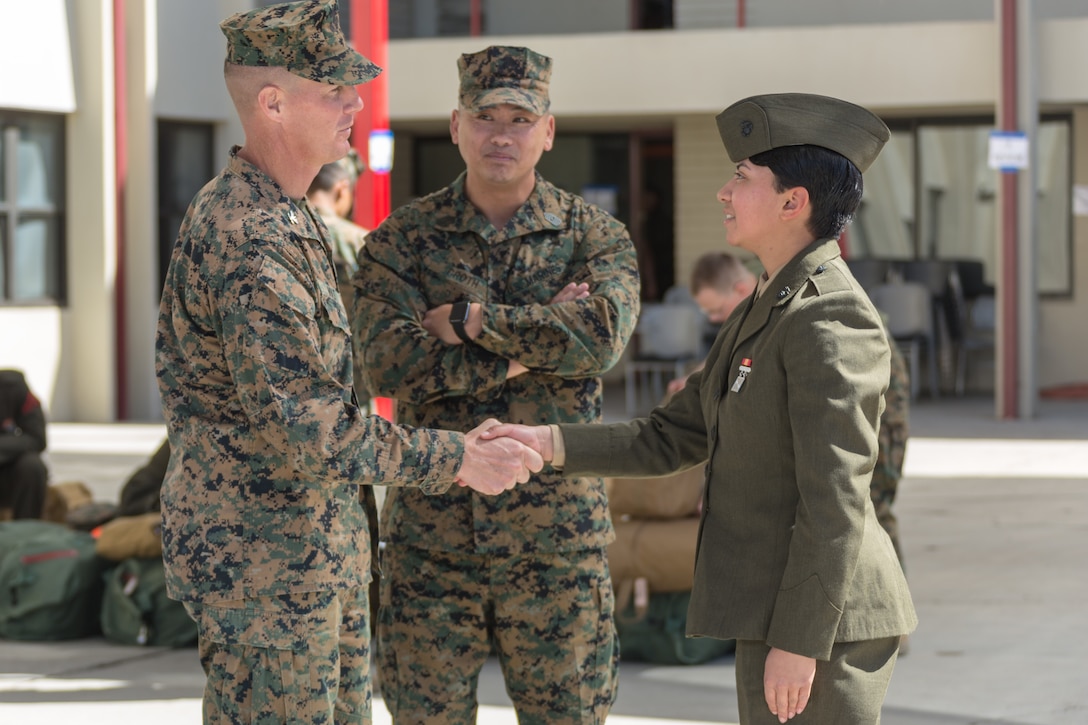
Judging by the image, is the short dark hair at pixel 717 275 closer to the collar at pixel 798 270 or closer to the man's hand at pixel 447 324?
the man's hand at pixel 447 324

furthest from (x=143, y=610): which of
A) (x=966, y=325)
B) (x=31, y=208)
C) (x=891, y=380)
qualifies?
(x=966, y=325)

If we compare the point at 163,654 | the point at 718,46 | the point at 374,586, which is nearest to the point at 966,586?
the point at 374,586

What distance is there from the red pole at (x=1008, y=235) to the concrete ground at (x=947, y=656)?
10.7 feet

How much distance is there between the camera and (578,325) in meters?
3.65

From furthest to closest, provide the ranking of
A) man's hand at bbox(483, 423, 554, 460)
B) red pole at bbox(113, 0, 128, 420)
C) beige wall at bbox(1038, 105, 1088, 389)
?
beige wall at bbox(1038, 105, 1088, 389) < red pole at bbox(113, 0, 128, 420) < man's hand at bbox(483, 423, 554, 460)

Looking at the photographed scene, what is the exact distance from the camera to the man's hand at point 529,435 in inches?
128

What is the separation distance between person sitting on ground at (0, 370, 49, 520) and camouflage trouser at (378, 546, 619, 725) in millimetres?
4802

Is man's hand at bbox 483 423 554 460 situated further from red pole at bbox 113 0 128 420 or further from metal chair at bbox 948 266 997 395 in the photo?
metal chair at bbox 948 266 997 395

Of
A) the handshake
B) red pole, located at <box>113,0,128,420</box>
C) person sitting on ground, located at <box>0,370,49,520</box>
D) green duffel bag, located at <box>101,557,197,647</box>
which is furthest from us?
red pole, located at <box>113,0,128,420</box>

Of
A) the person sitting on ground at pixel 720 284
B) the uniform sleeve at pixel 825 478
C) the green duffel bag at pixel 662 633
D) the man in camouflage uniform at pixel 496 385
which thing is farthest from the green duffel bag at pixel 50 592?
the uniform sleeve at pixel 825 478

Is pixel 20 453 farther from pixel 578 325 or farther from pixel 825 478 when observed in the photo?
pixel 825 478

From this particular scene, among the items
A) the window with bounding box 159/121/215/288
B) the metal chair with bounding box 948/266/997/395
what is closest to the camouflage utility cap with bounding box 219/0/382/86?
the window with bounding box 159/121/215/288

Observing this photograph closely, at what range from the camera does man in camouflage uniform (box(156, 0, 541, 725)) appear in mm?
2822

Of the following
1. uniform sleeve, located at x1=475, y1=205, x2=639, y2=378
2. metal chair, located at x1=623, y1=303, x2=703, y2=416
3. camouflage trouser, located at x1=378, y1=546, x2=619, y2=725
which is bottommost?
camouflage trouser, located at x1=378, y1=546, x2=619, y2=725
